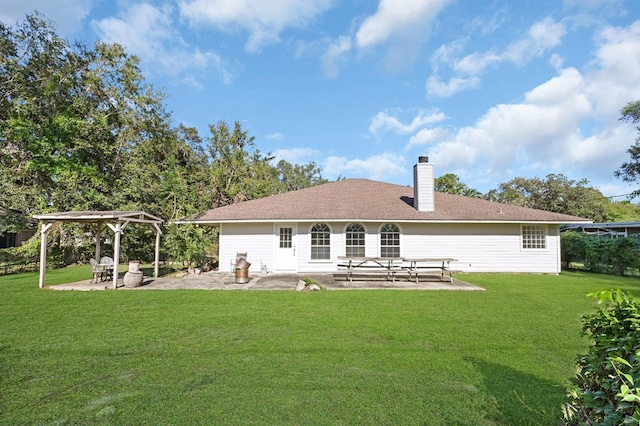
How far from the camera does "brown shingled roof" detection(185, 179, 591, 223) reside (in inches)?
532

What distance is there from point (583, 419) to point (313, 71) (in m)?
18.6

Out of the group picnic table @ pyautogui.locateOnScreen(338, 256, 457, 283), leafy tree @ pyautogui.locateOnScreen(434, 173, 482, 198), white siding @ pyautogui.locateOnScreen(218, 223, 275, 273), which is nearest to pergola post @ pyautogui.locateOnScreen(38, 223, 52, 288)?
white siding @ pyautogui.locateOnScreen(218, 223, 275, 273)

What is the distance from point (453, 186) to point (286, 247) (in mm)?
20839

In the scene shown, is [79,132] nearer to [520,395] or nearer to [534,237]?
[520,395]

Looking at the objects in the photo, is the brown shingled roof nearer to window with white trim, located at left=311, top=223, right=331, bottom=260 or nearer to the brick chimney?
the brick chimney

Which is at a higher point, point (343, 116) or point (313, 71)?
point (313, 71)

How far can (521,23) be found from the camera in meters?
11.4

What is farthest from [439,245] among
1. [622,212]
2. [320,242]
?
[622,212]

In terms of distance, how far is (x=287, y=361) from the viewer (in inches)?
170

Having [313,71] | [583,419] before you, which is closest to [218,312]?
[583,419]

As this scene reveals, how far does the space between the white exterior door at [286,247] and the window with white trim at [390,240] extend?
3843mm

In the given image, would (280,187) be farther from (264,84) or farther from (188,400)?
(188,400)

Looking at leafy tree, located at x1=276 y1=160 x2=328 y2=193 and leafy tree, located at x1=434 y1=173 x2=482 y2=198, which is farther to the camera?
leafy tree, located at x1=276 y1=160 x2=328 y2=193

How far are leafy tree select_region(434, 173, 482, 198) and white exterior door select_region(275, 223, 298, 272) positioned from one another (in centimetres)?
1995
